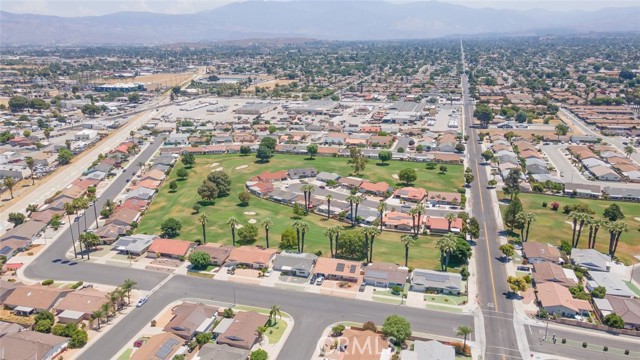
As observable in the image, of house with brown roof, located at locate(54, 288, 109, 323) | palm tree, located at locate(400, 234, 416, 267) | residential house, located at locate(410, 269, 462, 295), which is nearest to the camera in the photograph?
house with brown roof, located at locate(54, 288, 109, 323)

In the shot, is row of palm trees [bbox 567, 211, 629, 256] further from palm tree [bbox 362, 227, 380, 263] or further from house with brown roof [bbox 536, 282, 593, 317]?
palm tree [bbox 362, 227, 380, 263]

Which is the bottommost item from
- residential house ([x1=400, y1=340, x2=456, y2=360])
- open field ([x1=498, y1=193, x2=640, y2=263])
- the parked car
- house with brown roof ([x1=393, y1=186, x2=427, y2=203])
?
the parked car

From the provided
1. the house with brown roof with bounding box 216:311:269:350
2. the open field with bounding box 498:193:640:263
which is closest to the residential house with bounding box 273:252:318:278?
the house with brown roof with bounding box 216:311:269:350

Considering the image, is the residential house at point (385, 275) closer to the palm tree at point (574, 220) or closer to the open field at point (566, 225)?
the palm tree at point (574, 220)

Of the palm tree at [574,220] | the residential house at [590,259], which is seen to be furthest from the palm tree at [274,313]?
the palm tree at [574,220]

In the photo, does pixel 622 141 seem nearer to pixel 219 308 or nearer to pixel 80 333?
pixel 219 308

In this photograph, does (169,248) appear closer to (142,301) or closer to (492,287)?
(142,301)

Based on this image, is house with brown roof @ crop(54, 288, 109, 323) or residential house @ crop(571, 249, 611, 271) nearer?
house with brown roof @ crop(54, 288, 109, 323)
